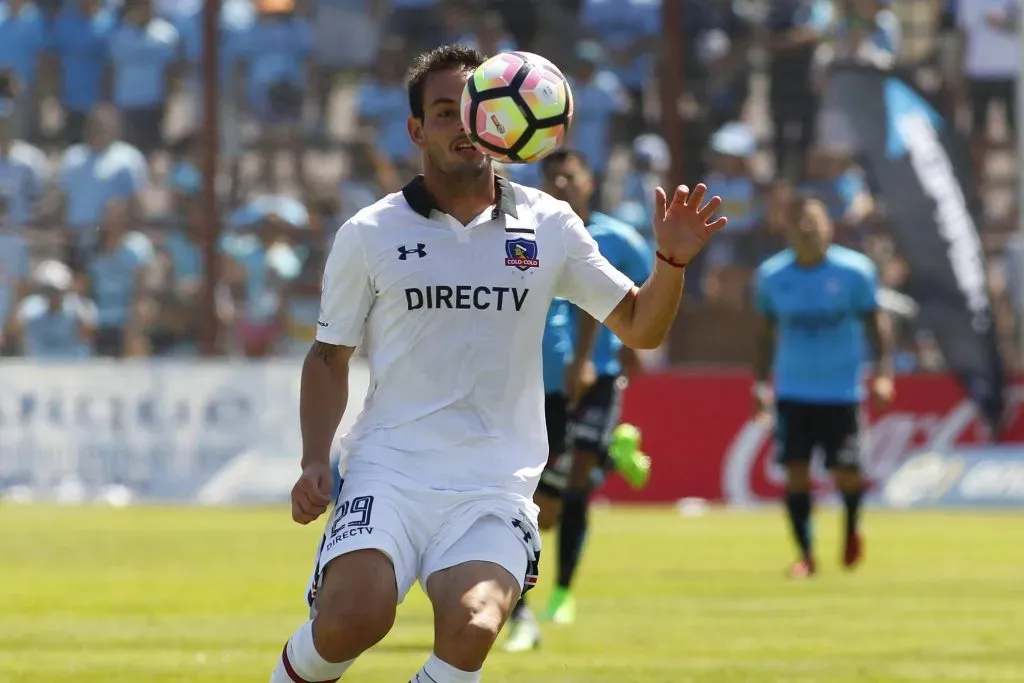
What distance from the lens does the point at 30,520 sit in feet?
67.5

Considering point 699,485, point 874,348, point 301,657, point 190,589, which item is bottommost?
point 699,485

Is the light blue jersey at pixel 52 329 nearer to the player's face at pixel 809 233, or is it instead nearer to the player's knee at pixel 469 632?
the player's face at pixel 809 233

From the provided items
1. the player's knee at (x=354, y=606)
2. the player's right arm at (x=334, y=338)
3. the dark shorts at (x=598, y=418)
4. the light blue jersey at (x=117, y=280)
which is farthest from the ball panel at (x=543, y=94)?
the light blue jersey at (x=117, y=280)

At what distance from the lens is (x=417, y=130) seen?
22.2 ft

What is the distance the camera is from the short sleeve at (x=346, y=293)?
660 cm

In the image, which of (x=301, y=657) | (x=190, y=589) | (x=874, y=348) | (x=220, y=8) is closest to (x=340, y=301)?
(x=301, y=657)

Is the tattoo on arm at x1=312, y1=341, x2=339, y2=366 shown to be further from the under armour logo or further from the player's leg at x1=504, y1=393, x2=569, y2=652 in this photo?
the player's leg at x1=504, y1=393, x2=569, y2=652

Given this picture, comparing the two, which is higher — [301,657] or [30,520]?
[301,657]

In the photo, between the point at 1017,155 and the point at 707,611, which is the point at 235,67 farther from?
the point at 707,611

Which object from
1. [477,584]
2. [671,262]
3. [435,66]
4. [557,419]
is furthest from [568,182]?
[477,584]

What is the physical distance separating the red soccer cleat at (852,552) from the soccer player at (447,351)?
32.3 ft

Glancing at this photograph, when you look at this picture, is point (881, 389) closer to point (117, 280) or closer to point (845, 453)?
point (845, 453)

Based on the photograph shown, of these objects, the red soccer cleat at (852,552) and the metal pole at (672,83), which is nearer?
the red soccer cleat at (852,552)

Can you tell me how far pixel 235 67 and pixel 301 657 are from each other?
764 inches
